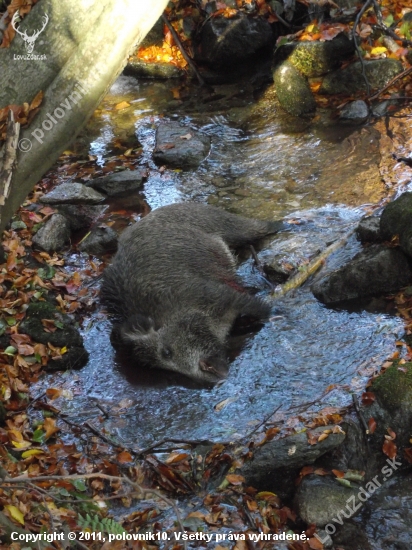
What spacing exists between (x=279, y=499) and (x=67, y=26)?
390 centimetres

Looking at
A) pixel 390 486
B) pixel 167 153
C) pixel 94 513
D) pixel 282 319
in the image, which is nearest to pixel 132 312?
pixel 282 319

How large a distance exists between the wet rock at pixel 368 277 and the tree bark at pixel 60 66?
335 centimetres

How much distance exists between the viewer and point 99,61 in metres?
4.96

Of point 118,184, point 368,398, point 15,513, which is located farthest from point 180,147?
point 15,513

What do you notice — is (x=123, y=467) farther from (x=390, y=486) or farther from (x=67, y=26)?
(x=67, y=26)

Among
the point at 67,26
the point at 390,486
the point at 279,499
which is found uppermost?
the point at 67,26

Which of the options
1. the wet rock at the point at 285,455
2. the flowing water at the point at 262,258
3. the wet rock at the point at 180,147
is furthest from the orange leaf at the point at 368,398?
the wet rock at the point at 180,147

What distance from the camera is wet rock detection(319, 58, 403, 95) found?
454 inches

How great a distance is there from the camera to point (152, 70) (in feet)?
48.2

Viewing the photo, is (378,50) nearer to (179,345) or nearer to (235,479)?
(179,345)

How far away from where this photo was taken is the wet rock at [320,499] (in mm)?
4875

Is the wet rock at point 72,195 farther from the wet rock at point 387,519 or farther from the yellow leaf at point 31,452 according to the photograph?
the wet rock at point 387,519

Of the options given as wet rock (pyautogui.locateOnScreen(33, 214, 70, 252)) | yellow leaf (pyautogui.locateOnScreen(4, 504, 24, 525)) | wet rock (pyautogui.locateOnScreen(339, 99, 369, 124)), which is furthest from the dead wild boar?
wet rock (pyautogui.locateOnScreen(339, 99, 369, 124))

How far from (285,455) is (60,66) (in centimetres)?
340
